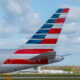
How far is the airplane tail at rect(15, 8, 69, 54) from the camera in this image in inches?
1287

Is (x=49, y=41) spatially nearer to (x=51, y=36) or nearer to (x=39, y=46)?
(x=51, y=36)

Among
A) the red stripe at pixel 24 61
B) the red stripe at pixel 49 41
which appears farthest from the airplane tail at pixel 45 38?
the red stripe at pixel 24 61

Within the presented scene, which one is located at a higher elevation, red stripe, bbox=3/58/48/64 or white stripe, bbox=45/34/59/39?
white stripe, bbox=45/34/59/39

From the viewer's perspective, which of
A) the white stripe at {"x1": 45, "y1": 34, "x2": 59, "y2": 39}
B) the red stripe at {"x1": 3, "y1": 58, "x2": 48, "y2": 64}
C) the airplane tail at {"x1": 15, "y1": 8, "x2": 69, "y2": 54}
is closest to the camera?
the red stripe at {"x1": 3, "y1": 58, "x2": 48, "y2": 64}

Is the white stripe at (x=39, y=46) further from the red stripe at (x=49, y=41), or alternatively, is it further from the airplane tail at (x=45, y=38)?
the red stripe at (x=49, y=41)

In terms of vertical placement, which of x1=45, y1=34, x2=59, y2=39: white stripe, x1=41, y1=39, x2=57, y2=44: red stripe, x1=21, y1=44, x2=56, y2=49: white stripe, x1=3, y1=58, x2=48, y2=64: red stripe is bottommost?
x1=3, y1=58, x2=48, y2=64: red stripe

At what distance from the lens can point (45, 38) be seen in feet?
108

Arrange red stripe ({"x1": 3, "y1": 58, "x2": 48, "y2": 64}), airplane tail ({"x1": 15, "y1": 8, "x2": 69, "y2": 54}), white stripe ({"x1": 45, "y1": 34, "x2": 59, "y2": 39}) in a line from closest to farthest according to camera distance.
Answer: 1. red stripe ({"x1": 3, "y1": 58, "x2": 48, "y2": 64})
2. airplane tail ({"x1": 15, "y1": 8, "x2": 69, "y2": 54})
3. white stripe ({"x1": 45, "y1": 34, "x2": 59, "y2": 39})

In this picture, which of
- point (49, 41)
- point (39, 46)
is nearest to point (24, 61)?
point (39, 46)

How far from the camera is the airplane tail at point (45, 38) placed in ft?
107

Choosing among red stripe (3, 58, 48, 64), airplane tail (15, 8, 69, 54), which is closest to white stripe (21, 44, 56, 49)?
airplane tail (15, 8, 69, 54)

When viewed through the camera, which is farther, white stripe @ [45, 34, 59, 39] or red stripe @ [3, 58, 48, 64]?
white stripe @ [45, 34, 59, 39]

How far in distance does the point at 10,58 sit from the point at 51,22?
271 inches

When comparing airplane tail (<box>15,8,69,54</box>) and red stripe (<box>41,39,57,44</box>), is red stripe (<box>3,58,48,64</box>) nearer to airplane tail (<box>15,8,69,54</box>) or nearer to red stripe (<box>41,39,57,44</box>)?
airplane tail (<box>15,8,69,54</box>)
